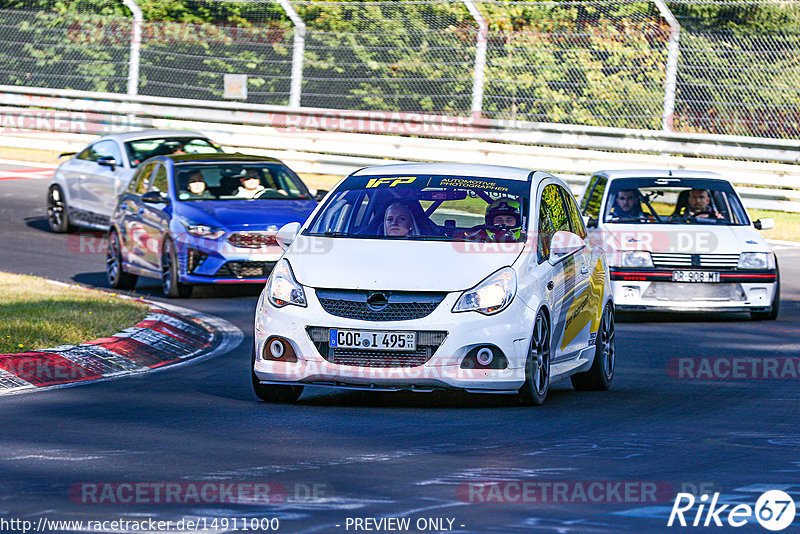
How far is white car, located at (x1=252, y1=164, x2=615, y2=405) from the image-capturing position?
370 inches

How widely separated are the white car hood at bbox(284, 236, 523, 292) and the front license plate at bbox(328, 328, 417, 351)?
277 mm

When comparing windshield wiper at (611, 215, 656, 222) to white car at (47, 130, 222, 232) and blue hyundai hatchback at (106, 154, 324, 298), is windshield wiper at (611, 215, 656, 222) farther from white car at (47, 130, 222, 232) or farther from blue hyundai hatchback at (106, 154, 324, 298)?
white car at (47, 130, 222, 232)

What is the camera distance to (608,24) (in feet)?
83.5

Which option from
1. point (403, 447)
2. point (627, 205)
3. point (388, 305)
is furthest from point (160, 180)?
point (403, 447)

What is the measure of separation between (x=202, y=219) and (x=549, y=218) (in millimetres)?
6596

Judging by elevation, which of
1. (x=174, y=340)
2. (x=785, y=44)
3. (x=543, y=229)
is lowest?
(x=174, y=340)

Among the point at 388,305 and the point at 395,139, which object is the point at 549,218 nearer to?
the point at 388,305

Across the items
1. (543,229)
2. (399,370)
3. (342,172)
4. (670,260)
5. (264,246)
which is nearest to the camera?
(399,370)

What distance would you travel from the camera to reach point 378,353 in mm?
9406

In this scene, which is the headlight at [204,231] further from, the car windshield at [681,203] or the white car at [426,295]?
the white car at [426,295]

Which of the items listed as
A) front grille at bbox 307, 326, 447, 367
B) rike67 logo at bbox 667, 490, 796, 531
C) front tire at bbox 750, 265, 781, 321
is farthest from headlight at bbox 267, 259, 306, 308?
front tire at bbox 750, 265, 781, 321

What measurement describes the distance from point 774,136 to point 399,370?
16617 millimetres

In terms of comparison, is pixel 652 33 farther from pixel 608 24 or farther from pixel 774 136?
pixel 774 136

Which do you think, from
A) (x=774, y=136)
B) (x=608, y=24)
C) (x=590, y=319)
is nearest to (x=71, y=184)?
(x=608, y=24)
